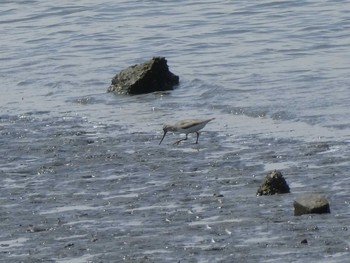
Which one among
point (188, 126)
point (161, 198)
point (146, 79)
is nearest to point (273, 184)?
point (161, 198)

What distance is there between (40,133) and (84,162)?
228cm

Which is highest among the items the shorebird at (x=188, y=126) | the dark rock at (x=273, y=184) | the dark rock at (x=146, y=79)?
the dark rock at (x=273, y=184)

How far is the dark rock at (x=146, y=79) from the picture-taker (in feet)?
60.3

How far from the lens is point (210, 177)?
12242 millimetres

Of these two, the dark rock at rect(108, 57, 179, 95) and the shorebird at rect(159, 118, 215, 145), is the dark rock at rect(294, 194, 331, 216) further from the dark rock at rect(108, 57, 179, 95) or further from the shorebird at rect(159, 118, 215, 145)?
the dark rock at rect(108, 57, 179, 95)

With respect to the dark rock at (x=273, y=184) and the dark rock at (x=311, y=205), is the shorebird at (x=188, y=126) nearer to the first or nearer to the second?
the dark rock at (x=273, y=184)


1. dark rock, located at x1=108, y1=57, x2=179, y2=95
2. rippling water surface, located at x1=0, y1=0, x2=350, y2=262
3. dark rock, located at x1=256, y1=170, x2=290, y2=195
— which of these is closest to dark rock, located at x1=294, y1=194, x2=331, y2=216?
rippling water surface, located at x1=0, y1=0, x2=350, y2=262

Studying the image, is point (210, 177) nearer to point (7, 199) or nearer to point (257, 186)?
point (257, 186)

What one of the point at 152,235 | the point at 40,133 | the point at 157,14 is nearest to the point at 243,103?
the point at 40,133

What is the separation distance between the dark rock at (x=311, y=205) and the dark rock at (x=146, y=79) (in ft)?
27.3

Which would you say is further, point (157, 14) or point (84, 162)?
point (157, 14)

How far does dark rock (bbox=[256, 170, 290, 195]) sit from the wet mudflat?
0.32 ft

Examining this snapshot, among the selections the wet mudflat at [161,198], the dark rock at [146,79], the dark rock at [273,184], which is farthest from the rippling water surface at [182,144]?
the dark rock at [146,79]

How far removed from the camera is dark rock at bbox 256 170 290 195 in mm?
11078
